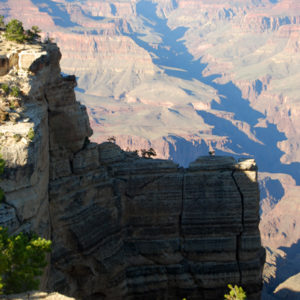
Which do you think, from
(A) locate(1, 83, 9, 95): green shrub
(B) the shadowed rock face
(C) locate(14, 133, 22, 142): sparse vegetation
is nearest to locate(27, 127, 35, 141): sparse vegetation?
(C) locate(14, 133, 22, 142): sparse vegetation

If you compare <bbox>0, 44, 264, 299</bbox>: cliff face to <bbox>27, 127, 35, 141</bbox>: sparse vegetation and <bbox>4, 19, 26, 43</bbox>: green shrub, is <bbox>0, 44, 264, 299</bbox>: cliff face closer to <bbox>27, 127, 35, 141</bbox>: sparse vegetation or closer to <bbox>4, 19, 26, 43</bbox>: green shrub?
<bbox>4, 19, 26, 43</bbox>: green shrub

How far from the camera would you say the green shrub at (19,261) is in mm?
16938

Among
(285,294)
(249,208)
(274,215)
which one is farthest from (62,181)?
(274,215)

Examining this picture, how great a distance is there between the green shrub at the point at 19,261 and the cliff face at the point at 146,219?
9.05 m

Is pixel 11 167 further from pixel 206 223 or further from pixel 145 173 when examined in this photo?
pixel 206 223

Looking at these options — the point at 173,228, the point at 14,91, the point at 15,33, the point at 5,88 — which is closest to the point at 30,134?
the point at 14,91

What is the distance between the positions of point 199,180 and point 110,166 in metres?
4.70

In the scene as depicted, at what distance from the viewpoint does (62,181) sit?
2684cm

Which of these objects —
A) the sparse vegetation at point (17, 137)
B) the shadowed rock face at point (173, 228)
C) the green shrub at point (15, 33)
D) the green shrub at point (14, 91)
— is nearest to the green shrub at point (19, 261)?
the sparse vegetation at point (17, 137)

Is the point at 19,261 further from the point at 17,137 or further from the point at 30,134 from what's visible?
the point at 30,134

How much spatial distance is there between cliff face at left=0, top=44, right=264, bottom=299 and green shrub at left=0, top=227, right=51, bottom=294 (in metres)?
9.05

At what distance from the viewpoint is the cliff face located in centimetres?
2753

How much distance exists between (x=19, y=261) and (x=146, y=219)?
13.1 m

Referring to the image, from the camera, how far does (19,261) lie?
17234 millimetres
